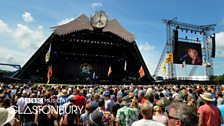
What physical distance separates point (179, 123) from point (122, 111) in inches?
116

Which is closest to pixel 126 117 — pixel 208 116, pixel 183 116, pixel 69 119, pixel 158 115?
pixel 158 115

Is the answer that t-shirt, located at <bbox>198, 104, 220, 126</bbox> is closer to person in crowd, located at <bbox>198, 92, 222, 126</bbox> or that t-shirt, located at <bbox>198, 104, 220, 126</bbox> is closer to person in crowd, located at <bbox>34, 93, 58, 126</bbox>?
person in crowd, located at <bbox>198, 92, 222, 126</bbox>

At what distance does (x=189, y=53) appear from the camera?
128 feet

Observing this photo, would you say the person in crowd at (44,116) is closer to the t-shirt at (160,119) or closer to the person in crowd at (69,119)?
the person in crowd at (69,119)

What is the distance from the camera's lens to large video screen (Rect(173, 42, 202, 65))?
37.7 m

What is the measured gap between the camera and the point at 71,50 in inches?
1470

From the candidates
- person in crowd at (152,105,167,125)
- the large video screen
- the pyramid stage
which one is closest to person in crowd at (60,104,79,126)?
person in crowd at (152,105,167,125)

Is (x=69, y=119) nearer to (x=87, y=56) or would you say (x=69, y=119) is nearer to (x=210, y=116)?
(x=210, y=116)

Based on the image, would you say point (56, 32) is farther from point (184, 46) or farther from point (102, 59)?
point (184, 46)

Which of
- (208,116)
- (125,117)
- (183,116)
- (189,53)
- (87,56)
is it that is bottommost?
(125,117)

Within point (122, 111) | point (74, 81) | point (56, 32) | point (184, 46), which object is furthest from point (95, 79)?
point (122, 111)

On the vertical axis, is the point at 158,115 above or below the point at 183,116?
below

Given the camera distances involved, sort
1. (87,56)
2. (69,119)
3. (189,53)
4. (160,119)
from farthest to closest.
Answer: (87,56) < (189,53) < (69,119) < (160,119)

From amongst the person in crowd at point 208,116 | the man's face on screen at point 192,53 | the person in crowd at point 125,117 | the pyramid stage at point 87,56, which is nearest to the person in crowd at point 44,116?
the person in crowd at point 125,117
